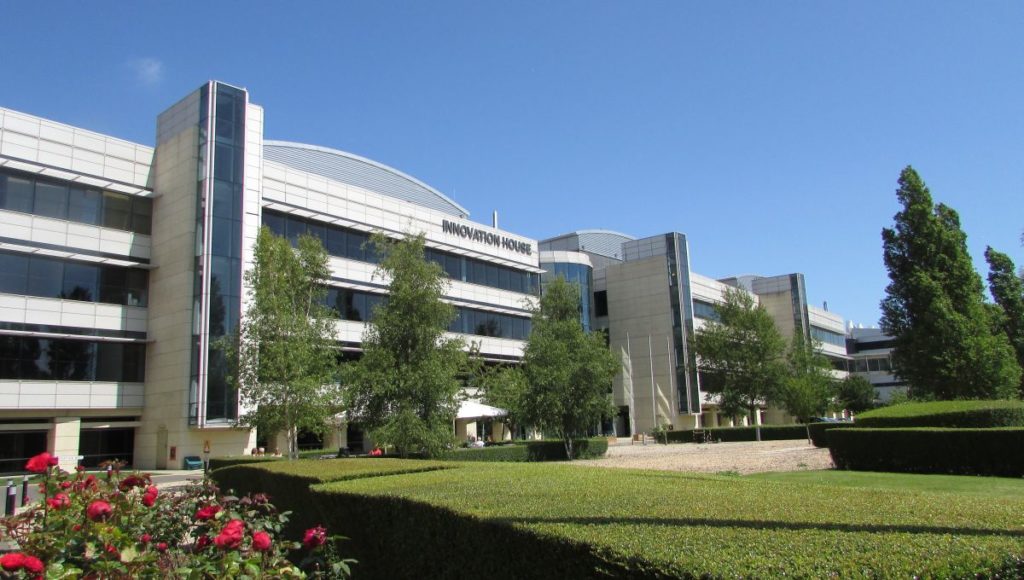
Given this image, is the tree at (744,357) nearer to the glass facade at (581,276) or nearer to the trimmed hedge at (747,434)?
the trimmed hedge at (747,434)

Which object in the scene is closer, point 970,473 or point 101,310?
point 970,473

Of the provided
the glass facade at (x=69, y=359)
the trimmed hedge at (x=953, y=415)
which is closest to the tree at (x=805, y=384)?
the trimmed hedge at (x=953, y=415)

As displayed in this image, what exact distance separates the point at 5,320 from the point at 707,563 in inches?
1299

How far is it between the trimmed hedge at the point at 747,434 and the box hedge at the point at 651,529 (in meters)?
40.9

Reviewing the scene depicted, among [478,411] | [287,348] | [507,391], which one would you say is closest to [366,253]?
[478,411]

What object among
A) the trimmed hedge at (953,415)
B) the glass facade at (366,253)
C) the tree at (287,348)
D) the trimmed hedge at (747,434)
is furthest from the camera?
the trimmed hedge at (747,434)

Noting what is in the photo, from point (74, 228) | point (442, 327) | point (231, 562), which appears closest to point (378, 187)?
point (74, 228)

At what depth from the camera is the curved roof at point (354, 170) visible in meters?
51.0

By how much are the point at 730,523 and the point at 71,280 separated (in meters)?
33.6

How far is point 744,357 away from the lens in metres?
50.9

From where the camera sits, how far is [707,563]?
144 inches

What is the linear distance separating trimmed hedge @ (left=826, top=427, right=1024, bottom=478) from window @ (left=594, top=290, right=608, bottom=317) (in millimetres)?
43634

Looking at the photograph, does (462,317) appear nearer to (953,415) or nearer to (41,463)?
Result: (953,415)

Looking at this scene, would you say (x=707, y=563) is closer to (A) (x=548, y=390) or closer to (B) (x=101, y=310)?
(A) (x=548, y=390)
